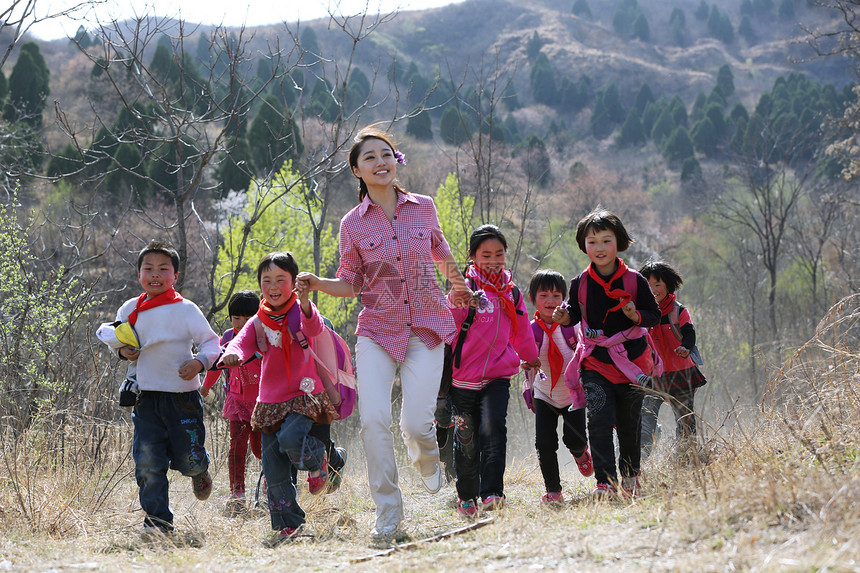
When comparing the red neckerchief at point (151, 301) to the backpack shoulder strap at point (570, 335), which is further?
the backpack shoulder strap at point (570, 335)

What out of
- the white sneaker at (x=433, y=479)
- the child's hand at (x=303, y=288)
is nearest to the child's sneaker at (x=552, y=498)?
the white sneaker at (x=433, y=479)

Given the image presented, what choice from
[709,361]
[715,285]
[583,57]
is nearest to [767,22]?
[583,57]

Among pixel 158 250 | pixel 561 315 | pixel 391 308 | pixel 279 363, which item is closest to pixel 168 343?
pixel 158 250

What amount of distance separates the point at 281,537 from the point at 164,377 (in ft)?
3.49

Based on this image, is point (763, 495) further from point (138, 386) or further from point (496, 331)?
point (138, 386)

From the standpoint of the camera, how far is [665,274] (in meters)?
5.30

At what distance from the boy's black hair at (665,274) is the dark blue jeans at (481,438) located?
1543mm

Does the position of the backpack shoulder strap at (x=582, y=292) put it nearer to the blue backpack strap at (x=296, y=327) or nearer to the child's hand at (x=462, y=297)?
the child's hand at (x=462, y=297)

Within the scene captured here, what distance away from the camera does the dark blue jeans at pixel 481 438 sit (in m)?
4.27

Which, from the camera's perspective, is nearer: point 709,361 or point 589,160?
point 709,361

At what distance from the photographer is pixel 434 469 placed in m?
3.96

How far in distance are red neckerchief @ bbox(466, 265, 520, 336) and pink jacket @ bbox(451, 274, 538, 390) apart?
0.8 inches

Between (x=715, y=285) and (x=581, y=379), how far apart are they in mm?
23769

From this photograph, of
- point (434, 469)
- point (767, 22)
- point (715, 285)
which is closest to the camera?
point (434, 469)
